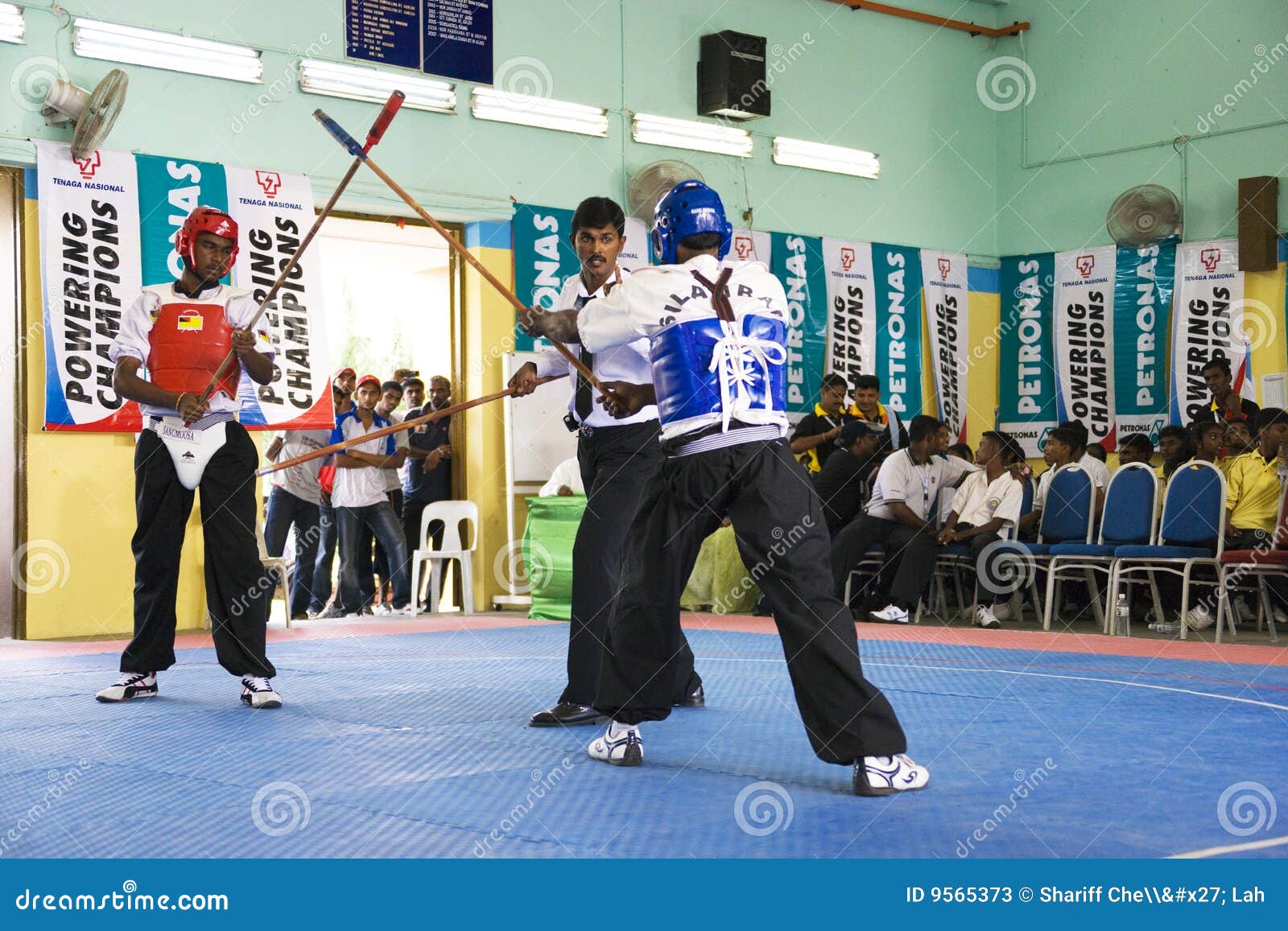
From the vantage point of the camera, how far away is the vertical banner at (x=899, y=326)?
12359mm

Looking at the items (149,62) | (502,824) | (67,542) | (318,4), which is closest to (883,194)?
(318,4)

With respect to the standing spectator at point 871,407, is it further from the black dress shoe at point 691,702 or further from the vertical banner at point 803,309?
the black dress shoe at point 691,702

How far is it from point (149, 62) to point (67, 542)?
9.92 feet

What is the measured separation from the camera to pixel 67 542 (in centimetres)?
855

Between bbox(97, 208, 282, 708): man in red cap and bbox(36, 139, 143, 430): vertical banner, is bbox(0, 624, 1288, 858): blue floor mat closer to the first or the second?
bbox(97, 208, 282, 708): man in red cap

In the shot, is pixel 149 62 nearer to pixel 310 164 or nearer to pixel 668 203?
pixel 310 164

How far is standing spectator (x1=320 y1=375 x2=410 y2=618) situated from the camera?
31.8 ft

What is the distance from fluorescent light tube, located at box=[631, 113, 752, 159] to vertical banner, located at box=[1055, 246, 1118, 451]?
3.10 m

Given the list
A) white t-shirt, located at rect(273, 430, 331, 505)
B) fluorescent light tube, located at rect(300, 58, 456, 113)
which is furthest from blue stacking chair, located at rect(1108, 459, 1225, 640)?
fluorescent light tube, located at rect(300, 58, 456, 113)

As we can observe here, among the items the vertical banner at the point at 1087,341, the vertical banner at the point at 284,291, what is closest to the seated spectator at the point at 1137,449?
the vertical banner at the point at 1087,341

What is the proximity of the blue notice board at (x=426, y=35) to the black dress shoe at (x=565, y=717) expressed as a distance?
648cm

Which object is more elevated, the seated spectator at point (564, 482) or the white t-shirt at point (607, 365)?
the white t-shirt at point (607, 365)

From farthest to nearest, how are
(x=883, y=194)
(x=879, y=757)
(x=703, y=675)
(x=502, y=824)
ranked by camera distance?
1. (x=883, y=194)
2. (x=703, y=675)
3. (x=879, y=757)
4. (x=502, y=824)

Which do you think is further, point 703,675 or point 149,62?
point 149,62
